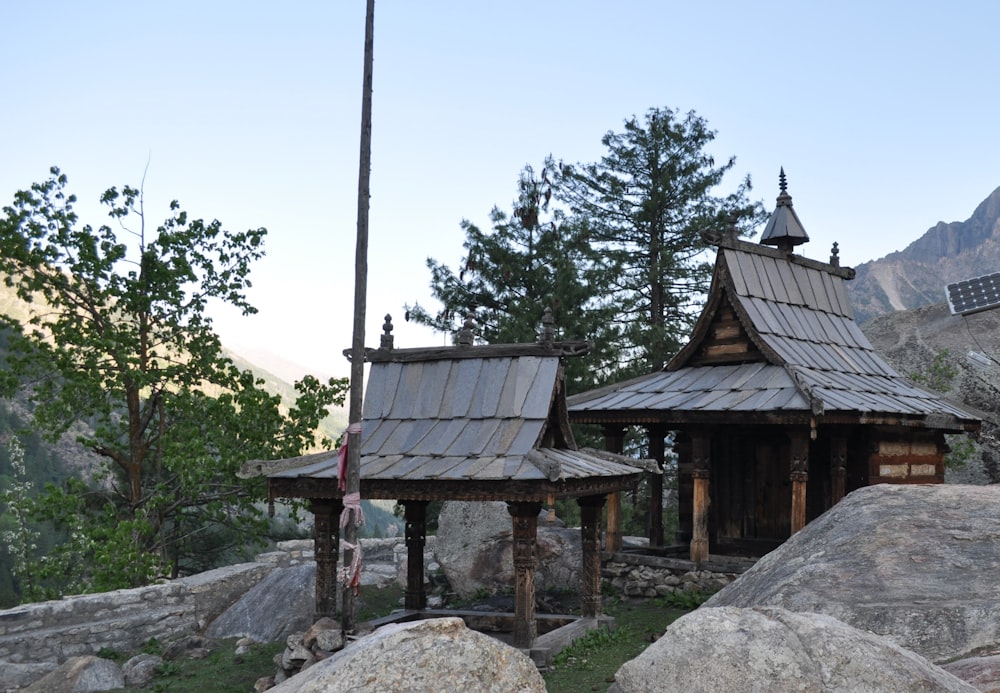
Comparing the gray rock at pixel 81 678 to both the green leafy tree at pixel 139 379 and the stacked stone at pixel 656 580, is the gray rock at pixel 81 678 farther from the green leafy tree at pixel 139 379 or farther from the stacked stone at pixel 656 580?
the stacked stone at pixel 656 580

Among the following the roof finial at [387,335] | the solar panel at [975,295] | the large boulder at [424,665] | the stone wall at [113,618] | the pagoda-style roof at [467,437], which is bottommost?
the stone wall at [113,618]

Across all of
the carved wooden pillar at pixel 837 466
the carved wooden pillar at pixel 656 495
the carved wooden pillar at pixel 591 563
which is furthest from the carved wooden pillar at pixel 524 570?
the carved wooden pillar at pixel 837 466

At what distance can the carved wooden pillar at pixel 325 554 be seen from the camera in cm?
1179

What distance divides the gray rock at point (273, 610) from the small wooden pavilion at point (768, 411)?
5416mm

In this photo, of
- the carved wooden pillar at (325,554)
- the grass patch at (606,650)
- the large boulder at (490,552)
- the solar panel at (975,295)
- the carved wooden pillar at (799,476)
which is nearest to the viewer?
the grass patch at (606,650)

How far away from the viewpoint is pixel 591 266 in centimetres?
2731

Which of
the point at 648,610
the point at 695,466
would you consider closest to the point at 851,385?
the point at 695,466

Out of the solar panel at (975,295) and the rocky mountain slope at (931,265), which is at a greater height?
the rocky mountain slope at (931,265)

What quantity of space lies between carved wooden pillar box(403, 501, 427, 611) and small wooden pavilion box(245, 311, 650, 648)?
0.02 m

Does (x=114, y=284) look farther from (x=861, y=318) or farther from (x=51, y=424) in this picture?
(x=861, y=318)

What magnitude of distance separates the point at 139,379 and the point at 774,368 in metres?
11.1

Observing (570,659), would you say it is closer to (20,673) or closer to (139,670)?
(139,670)

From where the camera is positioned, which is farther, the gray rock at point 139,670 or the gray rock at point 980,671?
the gray rock at point 139,670

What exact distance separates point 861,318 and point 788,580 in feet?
263
